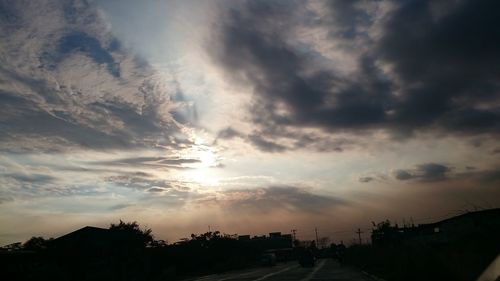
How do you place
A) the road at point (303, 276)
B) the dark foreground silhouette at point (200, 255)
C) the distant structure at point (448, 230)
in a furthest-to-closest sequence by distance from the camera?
the road at point (303, 276), the distant structure at point (448, 230), the dark foreground silhouette at point (200, 255)

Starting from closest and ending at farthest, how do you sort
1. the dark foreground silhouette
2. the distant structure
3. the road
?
1. the dark foreground silhouette
2. the distant structure
3. the road

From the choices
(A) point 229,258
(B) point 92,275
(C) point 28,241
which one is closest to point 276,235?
(A) point 229,258

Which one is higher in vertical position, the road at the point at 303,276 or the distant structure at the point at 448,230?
the distant structure at the point at 448,230

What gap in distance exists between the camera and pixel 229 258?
7169cm

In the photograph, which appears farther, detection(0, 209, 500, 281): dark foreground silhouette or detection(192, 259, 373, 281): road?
detection(192, 259, 373, 281): road

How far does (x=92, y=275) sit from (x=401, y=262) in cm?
2607

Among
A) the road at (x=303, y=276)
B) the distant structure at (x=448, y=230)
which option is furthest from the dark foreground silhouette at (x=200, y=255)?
the road at (x=303, y=276)

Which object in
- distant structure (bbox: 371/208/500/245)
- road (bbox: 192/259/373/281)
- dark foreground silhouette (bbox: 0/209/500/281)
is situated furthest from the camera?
road (bbox: 192/259/373/281)

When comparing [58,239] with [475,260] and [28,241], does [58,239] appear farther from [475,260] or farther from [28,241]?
[475,260]

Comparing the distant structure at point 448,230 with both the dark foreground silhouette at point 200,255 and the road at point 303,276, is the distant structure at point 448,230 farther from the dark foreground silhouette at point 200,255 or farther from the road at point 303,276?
the road at point 303,276

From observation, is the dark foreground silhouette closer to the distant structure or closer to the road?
the distant structure

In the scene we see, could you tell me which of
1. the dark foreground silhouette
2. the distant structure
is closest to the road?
the dark foreground silhouette

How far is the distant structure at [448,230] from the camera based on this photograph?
61.2 ft

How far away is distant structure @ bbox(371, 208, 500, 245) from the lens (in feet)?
61.2
